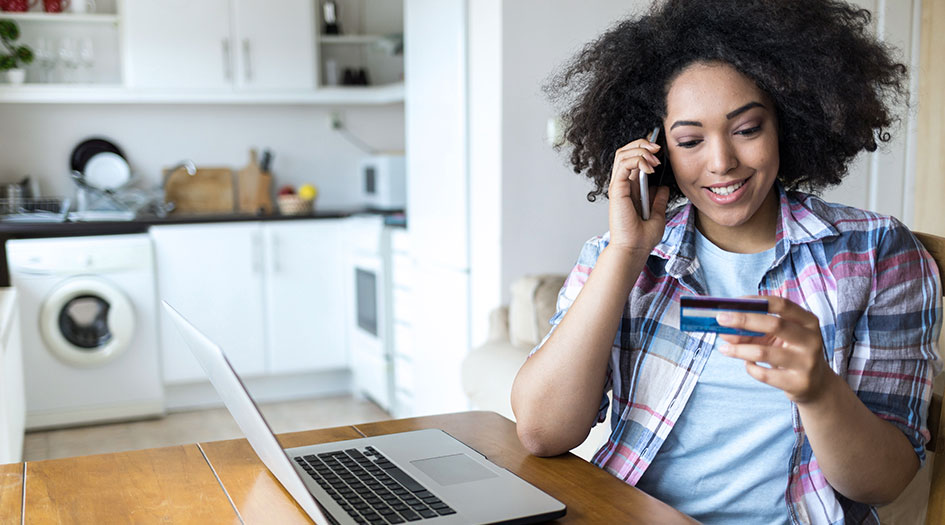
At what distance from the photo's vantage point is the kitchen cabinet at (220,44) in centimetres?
420

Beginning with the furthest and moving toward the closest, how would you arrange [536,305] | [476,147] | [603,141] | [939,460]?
[476,147] < [536,305] < [603,141] < [939,460]

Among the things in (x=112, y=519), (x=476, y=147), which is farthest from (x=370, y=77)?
(x=112, y=519)

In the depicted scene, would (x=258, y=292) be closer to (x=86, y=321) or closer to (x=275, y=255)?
A: (x=275, y=255)

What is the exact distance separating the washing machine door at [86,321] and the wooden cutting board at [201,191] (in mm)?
811

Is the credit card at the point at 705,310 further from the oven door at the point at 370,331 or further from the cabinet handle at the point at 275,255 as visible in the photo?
the cabinet handle at the point at 275,255

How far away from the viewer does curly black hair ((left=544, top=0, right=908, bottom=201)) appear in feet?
3.72

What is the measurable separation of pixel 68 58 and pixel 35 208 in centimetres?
75

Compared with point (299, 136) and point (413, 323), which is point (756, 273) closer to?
point (413, 323)

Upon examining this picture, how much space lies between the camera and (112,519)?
876 millimetres

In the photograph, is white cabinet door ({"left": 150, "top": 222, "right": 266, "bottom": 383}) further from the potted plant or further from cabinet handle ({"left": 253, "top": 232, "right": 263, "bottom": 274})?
the potted plant

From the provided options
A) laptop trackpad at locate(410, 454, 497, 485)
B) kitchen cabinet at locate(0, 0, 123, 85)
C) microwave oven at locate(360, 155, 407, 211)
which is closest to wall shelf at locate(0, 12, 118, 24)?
kitchen cabinet at locate(0, 0, 123, 85)

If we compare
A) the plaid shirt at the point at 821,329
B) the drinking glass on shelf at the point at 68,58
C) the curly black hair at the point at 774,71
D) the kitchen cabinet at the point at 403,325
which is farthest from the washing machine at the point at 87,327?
the plaid shirt at the point at 821,329

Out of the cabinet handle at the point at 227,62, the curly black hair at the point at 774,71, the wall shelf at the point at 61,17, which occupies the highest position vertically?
the wall shelf at the point at 61,17

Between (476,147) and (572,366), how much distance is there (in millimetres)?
1890
